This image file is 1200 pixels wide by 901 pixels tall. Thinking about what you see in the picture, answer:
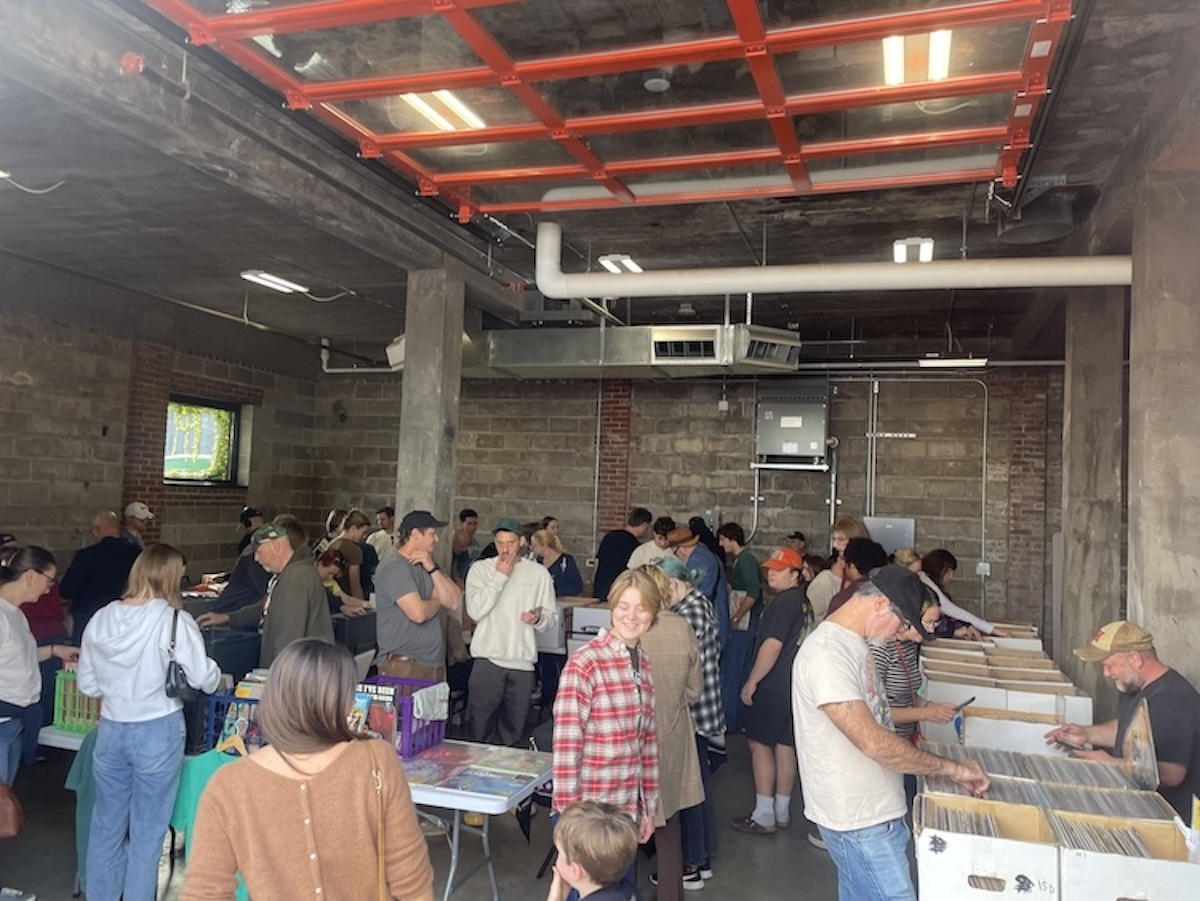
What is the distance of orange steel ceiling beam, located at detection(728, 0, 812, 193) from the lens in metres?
3.33

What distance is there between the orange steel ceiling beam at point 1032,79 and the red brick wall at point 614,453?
273 inches

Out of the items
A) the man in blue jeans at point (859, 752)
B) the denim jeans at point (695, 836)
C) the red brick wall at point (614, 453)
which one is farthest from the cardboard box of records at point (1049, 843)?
the red brick wall at point (614, 453)

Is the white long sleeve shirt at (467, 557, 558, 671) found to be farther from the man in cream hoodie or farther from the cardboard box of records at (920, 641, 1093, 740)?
the cardboard box of records at (920, 641, 1093, 740)

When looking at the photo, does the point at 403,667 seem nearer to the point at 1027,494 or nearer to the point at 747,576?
the point at 747,576

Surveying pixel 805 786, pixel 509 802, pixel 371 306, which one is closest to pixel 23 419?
pixel 371 306

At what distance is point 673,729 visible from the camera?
141 inches

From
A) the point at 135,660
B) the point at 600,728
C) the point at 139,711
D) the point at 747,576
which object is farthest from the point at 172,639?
the point at 747,576

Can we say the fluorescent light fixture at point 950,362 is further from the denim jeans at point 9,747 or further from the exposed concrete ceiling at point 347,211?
the denim jeans at point 9,747

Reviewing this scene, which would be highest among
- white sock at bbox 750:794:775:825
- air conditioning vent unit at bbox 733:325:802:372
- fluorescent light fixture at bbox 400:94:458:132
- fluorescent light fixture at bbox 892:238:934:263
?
fluorescent light fixture at bbox 400:94:458:132

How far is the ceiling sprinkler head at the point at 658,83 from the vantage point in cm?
418

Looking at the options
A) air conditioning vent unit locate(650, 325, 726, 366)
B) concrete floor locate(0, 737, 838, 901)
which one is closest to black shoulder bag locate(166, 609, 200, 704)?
concrete floor locate(0, 737, 838, 901)

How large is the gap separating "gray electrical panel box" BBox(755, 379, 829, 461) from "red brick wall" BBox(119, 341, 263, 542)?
666cm

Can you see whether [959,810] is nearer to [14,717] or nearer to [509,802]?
[509,802]

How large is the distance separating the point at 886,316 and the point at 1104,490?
3.15 m
